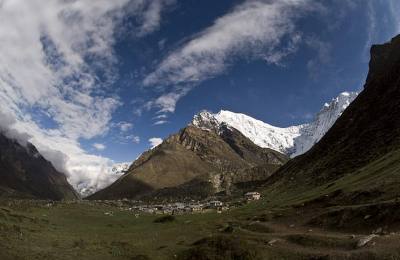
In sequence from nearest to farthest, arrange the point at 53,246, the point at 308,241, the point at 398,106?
1. the point at 308,241
2. the point at 53,246
3. the point at 398,106

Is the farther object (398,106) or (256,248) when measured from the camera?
(398,106)

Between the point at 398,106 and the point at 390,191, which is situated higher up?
the point at 398,106

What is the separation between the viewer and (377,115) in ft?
635

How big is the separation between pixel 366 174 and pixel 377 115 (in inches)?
3597

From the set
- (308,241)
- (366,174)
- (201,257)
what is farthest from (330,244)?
(366,174)

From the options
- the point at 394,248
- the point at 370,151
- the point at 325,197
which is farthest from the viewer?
the point at 370,151

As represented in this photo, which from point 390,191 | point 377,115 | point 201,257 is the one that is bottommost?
point 201,257

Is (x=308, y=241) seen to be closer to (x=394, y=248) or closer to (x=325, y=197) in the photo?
(x=394, y=248)

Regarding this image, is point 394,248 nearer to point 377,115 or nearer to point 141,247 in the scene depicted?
point 141,247

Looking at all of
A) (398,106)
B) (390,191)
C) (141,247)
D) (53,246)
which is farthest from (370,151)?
(53,246)

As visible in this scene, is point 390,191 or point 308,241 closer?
point 308,241

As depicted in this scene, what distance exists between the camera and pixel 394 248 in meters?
38.8

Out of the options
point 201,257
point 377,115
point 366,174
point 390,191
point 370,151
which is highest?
point 377,115

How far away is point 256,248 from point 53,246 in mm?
31351
